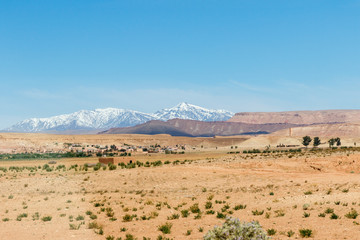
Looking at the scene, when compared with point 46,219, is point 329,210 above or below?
above

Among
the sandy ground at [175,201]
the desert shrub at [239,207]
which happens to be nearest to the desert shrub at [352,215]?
the sandy ground at [175,201]

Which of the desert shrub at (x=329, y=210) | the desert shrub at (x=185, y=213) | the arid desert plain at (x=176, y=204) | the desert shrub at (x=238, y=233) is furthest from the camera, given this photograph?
the desert shrub at (x=185, y=213)

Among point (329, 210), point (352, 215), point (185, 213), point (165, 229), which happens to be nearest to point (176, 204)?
point (185, 213)

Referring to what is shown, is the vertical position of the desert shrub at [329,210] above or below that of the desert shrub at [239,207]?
above

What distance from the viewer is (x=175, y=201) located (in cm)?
2678

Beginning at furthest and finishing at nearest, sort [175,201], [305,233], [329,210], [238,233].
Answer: [175,201] → [329,210] → [305,233] → [238,233]

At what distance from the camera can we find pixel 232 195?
27906 millimetres

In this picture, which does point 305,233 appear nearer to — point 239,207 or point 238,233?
point 238,233

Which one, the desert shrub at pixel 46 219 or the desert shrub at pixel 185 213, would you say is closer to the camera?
the desert shrub at pixel 185 213

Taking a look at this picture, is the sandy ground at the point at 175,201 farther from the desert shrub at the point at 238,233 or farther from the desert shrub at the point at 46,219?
the desert shrub at the point at 238,233

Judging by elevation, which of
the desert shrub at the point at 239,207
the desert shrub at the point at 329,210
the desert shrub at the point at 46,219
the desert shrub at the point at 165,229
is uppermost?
the desert shrub at the point at 329,210

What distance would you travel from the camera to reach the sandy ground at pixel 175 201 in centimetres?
1745

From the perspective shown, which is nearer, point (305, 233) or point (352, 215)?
point (305, 233)

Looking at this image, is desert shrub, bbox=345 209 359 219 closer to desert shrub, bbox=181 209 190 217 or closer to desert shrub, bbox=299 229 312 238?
desert shrub, bbox=299 229 312 238
